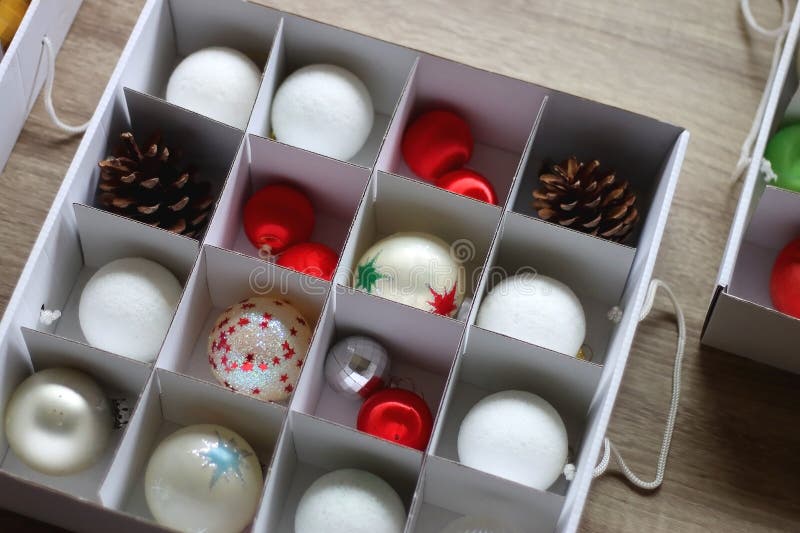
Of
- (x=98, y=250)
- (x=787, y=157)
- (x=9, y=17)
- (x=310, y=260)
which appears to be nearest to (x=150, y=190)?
(x=98, y=250)

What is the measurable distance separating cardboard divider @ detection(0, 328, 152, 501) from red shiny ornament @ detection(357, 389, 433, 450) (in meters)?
0.26

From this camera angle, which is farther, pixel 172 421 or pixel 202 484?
pixel 172 421

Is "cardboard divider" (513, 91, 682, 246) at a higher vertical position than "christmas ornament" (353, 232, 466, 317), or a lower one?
higher

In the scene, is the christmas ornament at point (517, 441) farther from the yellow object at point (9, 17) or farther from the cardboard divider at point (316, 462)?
the yellow object at point (9, 17)

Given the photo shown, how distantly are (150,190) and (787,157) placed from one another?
0.83m

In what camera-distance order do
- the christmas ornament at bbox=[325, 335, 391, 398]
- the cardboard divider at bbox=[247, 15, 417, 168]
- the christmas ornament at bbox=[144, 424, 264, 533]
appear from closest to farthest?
the christmas ornament at bbox=[144, 424, 264, 533], the christmas ornament at bbox=[325, 335, 391, 398], the cardboard divider at bbox=[247, 15, 417, 168]

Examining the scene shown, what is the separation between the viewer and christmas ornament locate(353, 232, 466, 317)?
1.28m

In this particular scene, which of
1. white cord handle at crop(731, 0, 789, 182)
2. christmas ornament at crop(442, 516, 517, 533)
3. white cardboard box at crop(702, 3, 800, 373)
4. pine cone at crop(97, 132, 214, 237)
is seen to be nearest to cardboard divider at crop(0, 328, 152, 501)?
pine cone at crop(97, 132, 214, 237)

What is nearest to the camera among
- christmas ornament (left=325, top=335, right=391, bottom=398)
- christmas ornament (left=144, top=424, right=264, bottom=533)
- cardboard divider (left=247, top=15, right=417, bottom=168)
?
christmas ornament (left=144, top=424, right=264, bottom=533)

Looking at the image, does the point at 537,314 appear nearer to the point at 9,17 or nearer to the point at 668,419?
the point at 668,419

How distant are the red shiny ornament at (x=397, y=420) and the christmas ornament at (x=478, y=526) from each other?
102mm

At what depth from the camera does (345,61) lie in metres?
1.42

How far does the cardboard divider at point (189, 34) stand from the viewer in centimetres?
138

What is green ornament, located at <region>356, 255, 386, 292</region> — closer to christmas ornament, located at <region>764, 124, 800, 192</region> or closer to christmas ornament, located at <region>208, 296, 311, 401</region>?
christmas ornament, located at <region>208, 296, 311, 401</region>
